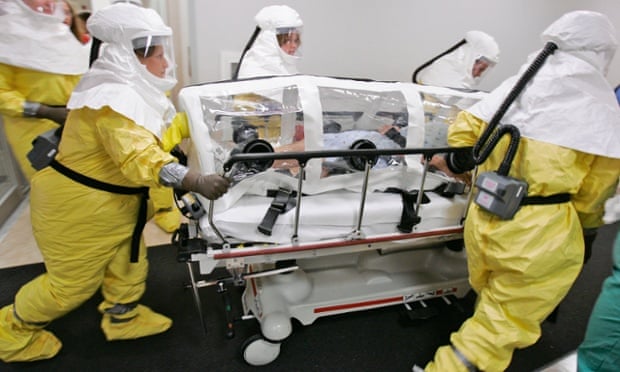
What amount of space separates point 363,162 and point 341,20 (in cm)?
254

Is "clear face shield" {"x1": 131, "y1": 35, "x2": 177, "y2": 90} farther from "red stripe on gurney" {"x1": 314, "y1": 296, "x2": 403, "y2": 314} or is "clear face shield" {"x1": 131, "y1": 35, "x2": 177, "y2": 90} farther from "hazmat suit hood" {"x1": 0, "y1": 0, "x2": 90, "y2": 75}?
"red stripe on gurney" {"x1": 314, "y1": 296, "x2": 403, "y2": 314}

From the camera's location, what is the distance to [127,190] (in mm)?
1618

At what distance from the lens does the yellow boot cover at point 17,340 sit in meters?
1.69

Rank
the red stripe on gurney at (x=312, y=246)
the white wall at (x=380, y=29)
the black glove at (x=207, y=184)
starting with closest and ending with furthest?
the black glove at (x=207, y=184), the red stripe on gurney at (x=312, y=246), the white wall at (x=380, y=29)

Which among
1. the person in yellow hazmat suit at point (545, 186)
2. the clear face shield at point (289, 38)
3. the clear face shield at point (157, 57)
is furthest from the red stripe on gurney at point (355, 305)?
the clear face shield at point (289, 38)

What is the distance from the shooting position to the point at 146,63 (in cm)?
152

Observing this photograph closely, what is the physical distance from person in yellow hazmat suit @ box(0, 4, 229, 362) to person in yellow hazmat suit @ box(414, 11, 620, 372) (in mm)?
1191

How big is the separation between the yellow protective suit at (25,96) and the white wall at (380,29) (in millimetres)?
1433

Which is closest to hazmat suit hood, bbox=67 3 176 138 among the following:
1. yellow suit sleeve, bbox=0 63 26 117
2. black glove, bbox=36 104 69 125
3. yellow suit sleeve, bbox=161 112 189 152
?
yellow suit sleeve, bbox=161 112 189 152

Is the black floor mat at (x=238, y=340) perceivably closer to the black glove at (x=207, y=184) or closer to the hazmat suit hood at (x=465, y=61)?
Answer: the black glove at (x=207, y=184)

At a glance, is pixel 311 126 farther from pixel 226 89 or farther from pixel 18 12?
pixel 18 12

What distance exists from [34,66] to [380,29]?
10.4ft

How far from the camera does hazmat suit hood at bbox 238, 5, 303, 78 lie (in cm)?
263

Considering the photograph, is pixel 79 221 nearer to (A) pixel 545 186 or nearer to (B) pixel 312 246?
(B) pixel 312 246
